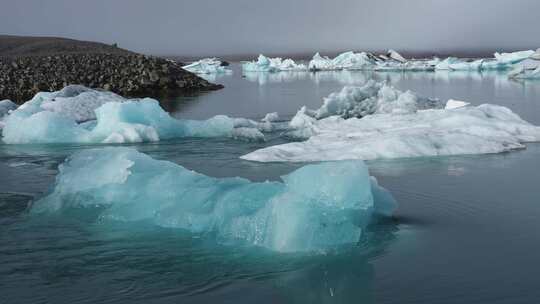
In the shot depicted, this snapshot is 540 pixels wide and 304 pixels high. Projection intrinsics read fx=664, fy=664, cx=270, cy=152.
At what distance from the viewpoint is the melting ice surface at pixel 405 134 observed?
Answer: 11.0 m

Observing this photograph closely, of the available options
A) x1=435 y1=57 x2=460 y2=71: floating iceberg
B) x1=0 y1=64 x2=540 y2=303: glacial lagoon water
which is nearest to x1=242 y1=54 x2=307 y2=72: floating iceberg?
x1=435 y1=57 x2=460 y2=71: floating iceberg

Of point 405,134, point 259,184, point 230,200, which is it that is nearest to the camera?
point 230,200

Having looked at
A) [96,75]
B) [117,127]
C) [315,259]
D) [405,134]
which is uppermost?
[96,75]

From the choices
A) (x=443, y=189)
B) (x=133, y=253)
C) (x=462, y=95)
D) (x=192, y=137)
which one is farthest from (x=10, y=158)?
(x=462, y=95)

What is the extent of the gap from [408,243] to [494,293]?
1275mm

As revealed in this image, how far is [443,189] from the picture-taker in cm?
861

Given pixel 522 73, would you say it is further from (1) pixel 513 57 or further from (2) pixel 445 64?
(2) pixel 445 64

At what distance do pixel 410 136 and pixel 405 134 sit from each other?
23 centimetres

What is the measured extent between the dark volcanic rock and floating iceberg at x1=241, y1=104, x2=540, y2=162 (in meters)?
14.6

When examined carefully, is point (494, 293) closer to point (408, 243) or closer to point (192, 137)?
point (408, 243)

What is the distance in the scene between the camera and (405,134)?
11812 millimetres

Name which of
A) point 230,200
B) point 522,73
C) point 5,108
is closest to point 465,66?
point 522,73

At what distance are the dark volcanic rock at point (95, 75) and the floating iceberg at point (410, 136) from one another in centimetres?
1457

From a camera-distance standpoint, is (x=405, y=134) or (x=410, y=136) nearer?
(x=410, y=136)
